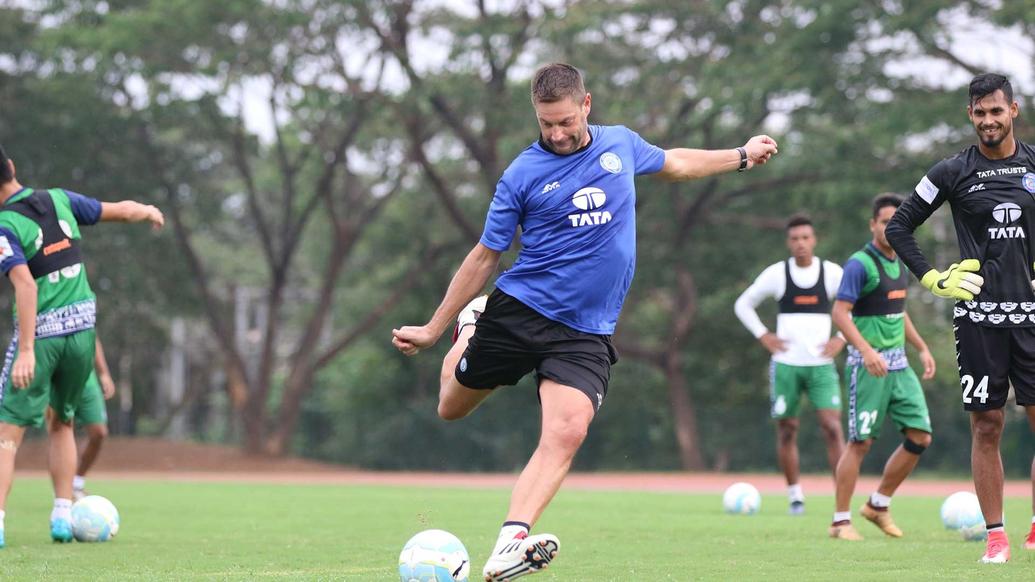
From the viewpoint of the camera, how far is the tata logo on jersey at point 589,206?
6.84 metres

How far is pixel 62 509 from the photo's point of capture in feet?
32.2

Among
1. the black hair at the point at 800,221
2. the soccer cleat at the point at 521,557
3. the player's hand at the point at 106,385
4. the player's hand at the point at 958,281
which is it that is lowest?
the soccer cleat at the point at 521,557

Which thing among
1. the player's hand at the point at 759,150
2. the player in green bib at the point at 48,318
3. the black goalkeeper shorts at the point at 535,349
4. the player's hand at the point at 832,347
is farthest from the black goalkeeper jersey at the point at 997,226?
the player's hand at the point at 832,347

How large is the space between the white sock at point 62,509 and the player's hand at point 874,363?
574cm

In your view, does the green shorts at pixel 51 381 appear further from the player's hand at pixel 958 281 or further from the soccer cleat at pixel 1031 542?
the soccer cleat at pixel 1031 542

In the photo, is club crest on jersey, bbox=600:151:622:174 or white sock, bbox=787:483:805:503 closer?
club crest on jersey, bbox=600:151:622:174

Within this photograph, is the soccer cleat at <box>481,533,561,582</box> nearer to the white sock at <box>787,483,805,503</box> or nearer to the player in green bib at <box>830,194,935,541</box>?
the player in green bib at <box>830,194,935,541</box>

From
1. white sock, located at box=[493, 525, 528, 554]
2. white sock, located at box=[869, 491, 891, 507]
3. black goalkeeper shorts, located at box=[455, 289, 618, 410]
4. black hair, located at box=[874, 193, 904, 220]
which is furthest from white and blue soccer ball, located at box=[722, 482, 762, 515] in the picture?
white sock, located at box=[493, 525, 528, 554]

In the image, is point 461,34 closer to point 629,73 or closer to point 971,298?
point 629,73

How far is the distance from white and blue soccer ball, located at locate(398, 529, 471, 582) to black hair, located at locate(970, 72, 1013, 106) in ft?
12.3

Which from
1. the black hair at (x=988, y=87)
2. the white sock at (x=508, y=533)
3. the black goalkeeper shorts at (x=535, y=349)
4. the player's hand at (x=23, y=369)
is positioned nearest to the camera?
the white sock at (x=508, y=533)

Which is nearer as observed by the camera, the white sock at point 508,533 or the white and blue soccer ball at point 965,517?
the white sock at point 508,533

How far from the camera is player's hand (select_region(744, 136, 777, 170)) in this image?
292 inches

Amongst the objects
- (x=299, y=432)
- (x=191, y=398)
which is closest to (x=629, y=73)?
(x=299, y=432)
